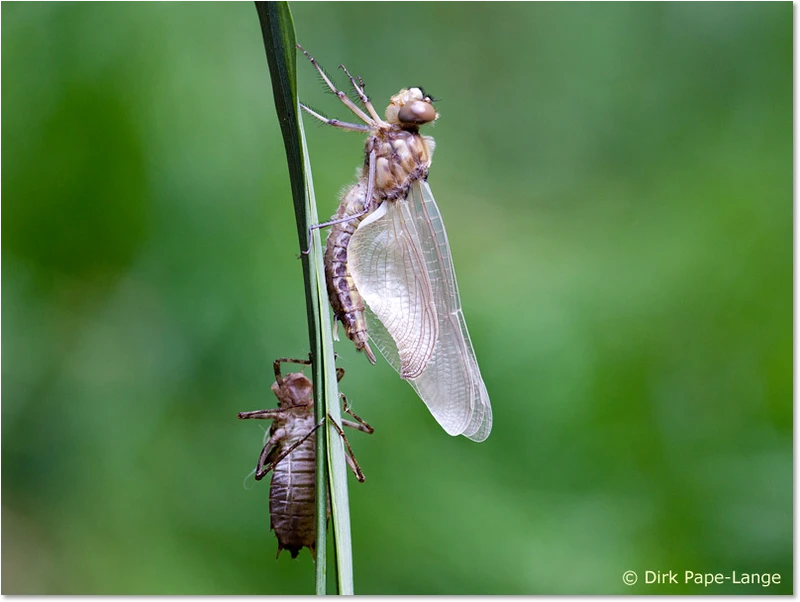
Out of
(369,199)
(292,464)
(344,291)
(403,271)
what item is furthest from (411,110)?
(292,464)

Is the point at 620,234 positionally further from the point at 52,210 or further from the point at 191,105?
the point at 52,210

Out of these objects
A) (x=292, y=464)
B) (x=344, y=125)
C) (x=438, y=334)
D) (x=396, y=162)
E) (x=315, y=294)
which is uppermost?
(x=344, y=125)

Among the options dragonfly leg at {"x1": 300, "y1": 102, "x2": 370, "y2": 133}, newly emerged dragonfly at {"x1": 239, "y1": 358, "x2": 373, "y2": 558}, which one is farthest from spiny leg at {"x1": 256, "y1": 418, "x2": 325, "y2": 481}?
dragonfly leg at {"x1": 300, "y1": 102, "x2": 370, "y2": 133}

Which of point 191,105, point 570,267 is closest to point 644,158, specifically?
point 570,267

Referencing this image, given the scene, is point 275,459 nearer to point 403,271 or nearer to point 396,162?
point 403,271

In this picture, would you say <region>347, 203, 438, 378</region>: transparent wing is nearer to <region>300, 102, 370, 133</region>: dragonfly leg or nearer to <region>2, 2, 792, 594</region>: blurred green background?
<region>300, 102, 370, 133</region>: dragonfly leg
